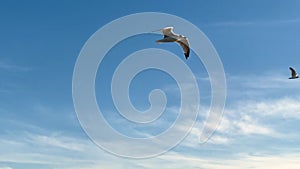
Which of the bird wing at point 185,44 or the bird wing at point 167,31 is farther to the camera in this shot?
the bird wing at point 185,44

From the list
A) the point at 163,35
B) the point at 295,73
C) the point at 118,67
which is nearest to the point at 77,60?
the point at 118,67

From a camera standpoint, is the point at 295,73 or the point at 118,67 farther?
the point at 295,73

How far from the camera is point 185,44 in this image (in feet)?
260

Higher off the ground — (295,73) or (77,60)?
(295,73)

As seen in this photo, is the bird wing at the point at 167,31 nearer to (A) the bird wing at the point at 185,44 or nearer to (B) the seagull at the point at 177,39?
(B) the seagull at the point at 177,39

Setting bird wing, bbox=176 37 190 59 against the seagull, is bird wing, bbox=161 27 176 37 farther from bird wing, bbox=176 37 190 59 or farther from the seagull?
bird wing, bbox=176 37 190 59

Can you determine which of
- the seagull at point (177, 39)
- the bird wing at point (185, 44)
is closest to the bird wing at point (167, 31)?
the seagull at point (177, 39)

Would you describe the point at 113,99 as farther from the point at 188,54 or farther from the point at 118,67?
the point at 188,54

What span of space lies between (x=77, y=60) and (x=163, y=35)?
1437 cm

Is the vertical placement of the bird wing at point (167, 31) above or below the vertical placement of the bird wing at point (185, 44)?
above

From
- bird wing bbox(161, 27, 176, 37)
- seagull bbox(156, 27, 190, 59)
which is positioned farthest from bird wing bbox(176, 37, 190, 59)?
bird wing bbox(161, 27, 176, 37)

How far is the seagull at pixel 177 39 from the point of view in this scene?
77.3m

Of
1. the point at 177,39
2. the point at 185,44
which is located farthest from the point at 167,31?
the point at 185,44

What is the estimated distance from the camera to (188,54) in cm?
7894
